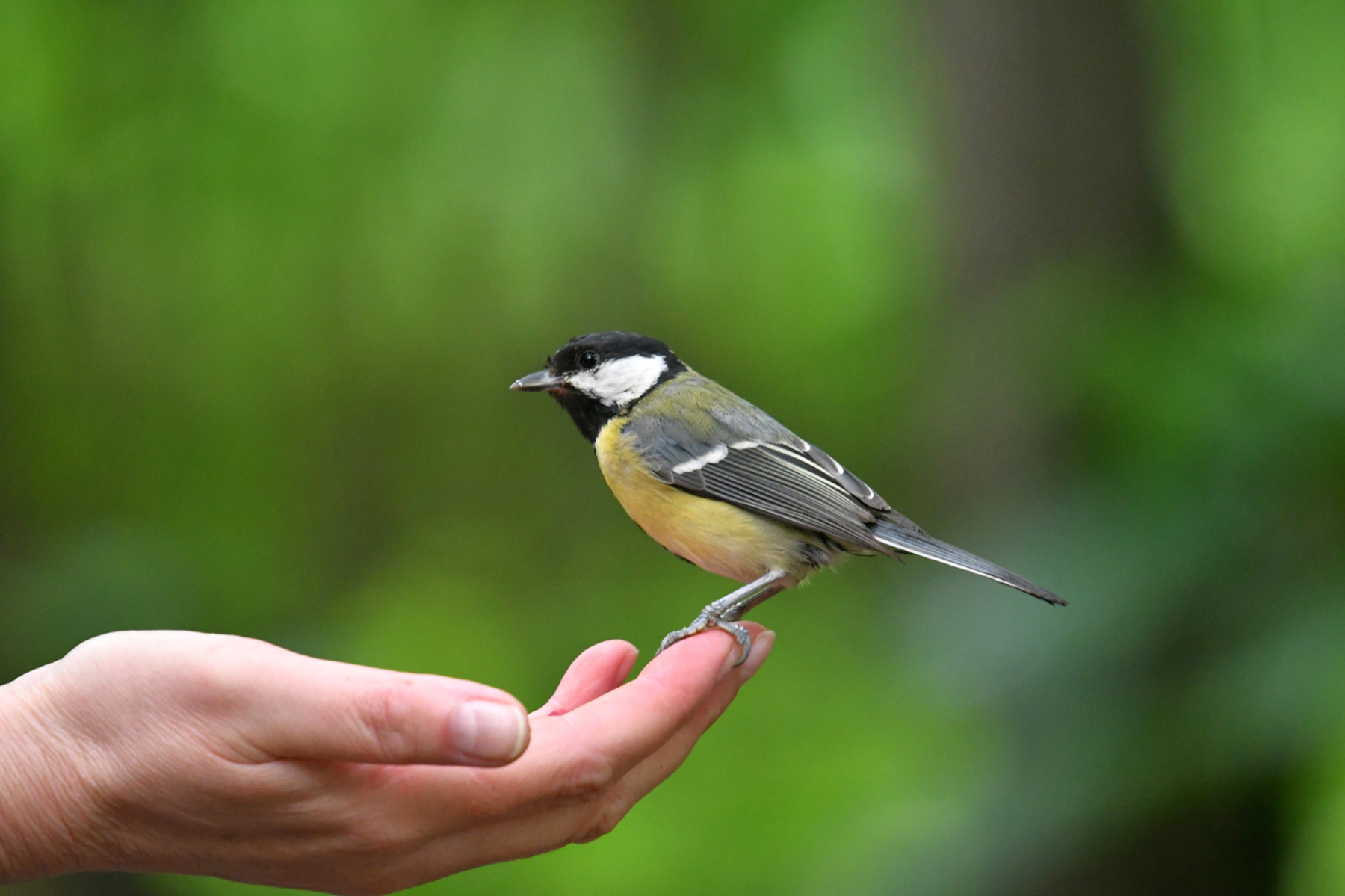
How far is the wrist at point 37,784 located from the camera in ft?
3.71

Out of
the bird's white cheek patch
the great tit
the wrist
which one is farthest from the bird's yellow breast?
the wrist

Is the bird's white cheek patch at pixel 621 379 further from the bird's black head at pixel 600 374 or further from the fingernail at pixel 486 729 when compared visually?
the fingernail at pixel 486 729

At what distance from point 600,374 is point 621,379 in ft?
0.17

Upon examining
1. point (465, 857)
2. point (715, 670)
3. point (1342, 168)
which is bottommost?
point (465, 857)

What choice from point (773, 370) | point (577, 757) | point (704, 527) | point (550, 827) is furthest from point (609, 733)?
point (773, 370)

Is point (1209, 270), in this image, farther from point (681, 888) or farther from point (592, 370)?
point (681, 888)

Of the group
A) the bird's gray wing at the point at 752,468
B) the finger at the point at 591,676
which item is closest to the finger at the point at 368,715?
the finger at the point at 591,676

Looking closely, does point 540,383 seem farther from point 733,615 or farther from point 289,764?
point 289,764

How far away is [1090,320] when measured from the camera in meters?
2.22

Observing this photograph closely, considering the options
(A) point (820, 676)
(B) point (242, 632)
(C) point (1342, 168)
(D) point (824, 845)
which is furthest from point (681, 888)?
(C) point (1342, 168)

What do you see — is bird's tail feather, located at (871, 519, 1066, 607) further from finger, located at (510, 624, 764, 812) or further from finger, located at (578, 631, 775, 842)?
finger, located at (510, 624, 764, 812)

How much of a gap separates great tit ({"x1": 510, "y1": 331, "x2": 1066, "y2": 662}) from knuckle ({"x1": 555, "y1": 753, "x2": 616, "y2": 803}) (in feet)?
1.30

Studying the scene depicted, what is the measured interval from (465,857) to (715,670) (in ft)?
1.26

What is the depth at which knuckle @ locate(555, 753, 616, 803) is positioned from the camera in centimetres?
114
